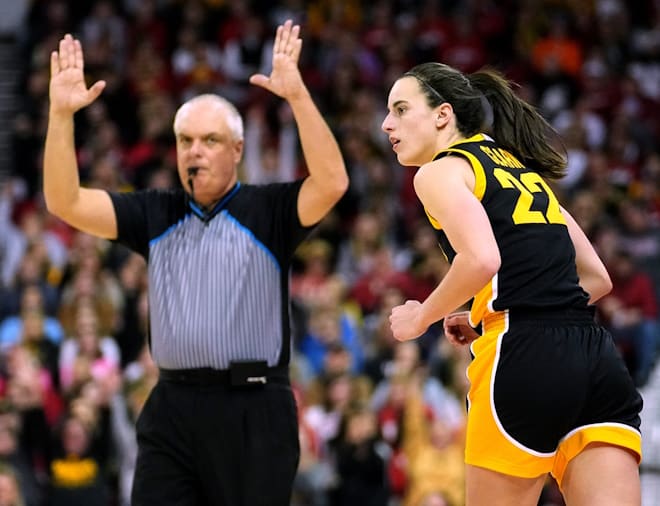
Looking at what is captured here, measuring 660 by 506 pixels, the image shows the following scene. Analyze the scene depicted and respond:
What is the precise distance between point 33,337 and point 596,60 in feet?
29.0

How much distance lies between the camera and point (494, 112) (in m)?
5.17

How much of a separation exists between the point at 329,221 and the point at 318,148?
339 inches

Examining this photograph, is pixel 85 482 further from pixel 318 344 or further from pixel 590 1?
pixel 590 1

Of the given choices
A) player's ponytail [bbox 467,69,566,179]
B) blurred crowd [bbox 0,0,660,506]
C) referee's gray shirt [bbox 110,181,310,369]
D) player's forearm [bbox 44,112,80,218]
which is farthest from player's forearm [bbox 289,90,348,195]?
blurred crowd [bbox 0,0,660,506]

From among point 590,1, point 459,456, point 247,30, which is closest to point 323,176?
point 459,456

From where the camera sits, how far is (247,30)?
16.9m

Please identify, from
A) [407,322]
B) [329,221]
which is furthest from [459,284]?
[329,221]

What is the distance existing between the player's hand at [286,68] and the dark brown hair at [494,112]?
749mm

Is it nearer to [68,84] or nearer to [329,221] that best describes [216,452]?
[68,84]

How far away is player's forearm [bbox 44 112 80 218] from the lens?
19.2ft

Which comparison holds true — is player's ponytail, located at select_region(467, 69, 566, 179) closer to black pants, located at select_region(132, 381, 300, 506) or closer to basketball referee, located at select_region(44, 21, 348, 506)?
basketball referee, located at select_region(44, 21, 348, 506)

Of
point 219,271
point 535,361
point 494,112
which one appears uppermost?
point 494,112

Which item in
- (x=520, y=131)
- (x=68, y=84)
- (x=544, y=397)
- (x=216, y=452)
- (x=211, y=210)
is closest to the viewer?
(x=544, y=397)

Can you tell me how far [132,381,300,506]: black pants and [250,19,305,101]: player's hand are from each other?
1342 mm
